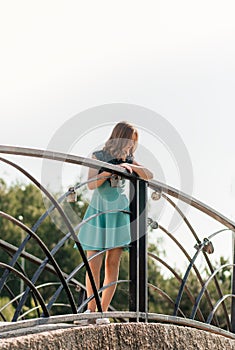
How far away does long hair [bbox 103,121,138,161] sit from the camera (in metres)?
5.28

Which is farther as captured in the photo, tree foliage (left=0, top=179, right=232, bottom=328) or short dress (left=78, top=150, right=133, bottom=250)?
tree foliage (left=0, top=179, right=232, bottom=328)

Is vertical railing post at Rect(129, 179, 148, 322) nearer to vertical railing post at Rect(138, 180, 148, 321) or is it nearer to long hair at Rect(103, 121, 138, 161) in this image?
vertical railing post at Rect(138, 180, 148, 321)

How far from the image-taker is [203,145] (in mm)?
20781

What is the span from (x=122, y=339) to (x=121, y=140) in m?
1.35

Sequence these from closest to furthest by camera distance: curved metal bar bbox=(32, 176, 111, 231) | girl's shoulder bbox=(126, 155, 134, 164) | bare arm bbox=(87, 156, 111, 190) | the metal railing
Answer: the metal railing
curved metal bar bbox=(32, 176, 111, 231)
bare arm bbox=(87, 156, 111, 190)
girl's shoulder bbox=(126, 155, 134, 164)

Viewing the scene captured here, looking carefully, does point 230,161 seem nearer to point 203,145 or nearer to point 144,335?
point 203,145

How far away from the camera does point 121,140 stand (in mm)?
5316

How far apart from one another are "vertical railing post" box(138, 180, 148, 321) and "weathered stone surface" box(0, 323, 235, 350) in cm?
18

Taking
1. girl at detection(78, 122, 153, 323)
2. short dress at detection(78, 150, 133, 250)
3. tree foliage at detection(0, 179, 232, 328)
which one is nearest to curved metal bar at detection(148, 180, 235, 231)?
girl at detection(78, 122, 153, 323)

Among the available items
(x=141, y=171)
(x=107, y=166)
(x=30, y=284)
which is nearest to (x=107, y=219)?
(x=141, y=171)

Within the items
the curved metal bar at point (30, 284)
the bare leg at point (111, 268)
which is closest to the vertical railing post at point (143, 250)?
the bare leg at point (111, 268)

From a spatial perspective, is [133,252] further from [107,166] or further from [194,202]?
[194,202]

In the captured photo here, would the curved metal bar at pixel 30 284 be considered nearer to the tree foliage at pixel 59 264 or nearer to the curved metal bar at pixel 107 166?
the curved metal bar at pixel 107 166

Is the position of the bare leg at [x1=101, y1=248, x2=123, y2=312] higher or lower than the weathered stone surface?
higher
